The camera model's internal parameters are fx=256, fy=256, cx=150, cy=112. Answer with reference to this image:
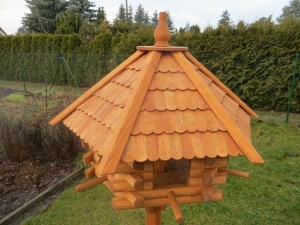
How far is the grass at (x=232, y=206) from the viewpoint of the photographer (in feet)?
10.0

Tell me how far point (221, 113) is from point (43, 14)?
21.4 meters

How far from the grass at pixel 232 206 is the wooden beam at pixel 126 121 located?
7.81 ft

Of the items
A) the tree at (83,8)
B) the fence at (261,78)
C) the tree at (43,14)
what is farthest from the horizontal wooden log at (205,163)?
the tree at (83,8)

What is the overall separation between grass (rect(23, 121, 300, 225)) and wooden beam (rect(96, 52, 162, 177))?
238cm

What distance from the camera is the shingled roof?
100cm

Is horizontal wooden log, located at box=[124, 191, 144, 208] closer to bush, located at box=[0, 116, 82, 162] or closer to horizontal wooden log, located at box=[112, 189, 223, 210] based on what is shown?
horizontal wooden log, located at box=[112, 189, 223, 210]

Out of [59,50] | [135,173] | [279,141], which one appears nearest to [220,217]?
[135,173]

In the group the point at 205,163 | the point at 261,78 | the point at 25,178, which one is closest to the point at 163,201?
the point at 205,163

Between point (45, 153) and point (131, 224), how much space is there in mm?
2087

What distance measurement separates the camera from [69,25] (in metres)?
15.9

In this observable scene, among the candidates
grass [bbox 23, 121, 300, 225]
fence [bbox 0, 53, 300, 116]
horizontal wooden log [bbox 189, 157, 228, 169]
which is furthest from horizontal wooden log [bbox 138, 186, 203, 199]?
fence [bbox 0, 53, 300, 116]

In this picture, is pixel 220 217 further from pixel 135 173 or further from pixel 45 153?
pixel 45 153

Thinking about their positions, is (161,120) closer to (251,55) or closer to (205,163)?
(205,163)

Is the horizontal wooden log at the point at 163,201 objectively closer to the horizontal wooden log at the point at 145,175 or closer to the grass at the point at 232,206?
the horizontal wooden log at the point at 145,175
